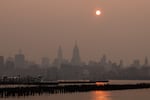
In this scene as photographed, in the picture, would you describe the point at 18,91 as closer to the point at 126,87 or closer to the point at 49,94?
the point at 49,94

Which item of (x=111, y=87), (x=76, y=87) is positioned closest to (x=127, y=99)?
(x=76, y=87)

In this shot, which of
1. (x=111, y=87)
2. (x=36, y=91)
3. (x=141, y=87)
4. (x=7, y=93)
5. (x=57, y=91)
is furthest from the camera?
(x=141, y=87)

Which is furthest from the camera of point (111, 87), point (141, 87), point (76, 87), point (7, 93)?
point (141, 87)

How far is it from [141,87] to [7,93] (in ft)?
259

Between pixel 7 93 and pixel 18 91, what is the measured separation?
4003mm

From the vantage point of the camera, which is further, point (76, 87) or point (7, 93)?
point (76, 87)

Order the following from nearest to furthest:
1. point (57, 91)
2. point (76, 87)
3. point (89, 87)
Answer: point (57, 91), point (76, 87), point (89, 87)

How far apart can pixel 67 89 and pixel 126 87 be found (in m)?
→ 37.1

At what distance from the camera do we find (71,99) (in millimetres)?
101812

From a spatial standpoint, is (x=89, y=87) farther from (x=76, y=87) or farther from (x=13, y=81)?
(x=13, y=81)

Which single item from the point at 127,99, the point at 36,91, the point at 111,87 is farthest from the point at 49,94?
the point at 111,87

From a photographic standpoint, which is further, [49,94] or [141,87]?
[141,87]

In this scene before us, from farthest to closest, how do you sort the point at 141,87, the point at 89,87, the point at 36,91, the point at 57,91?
the point at 141,87
the point at 89,87
the point at 57,91
the point at 36,91

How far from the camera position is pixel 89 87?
144 metres
